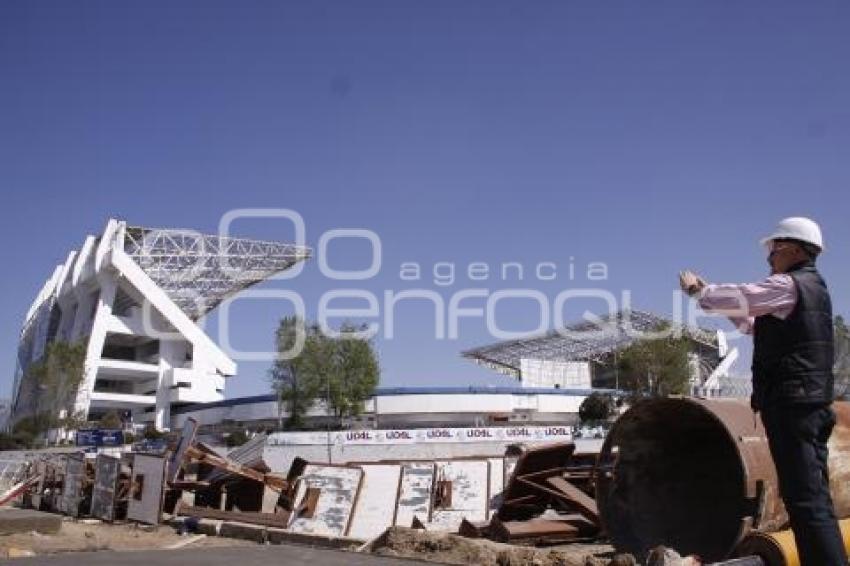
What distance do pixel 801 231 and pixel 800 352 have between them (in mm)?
534

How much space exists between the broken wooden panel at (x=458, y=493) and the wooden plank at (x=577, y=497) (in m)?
1.63

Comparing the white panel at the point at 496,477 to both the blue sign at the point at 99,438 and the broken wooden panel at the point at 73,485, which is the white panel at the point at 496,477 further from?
the blue sign at the point at 99,438

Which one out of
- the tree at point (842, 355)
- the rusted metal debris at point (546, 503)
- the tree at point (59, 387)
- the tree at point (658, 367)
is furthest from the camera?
the tree at point (59, 387)

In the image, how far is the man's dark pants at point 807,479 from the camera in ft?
10.3

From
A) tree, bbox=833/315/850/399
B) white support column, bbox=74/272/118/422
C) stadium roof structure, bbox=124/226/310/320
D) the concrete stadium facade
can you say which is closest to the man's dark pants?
tree, bbox=833/315/850/399

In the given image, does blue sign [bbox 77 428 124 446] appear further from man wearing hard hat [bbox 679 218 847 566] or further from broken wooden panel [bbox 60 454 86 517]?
man wearing hard hat [bbox 679 218 847 566]

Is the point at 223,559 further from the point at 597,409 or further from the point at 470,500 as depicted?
the point at 597,409

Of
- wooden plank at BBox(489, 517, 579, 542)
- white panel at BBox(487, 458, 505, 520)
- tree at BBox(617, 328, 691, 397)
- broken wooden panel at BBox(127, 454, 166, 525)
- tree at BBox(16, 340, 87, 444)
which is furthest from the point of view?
tree at BBox(16, 340, 87, 444)

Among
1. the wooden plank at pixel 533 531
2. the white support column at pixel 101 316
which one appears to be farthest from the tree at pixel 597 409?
the wooden plank at pixel 533 531

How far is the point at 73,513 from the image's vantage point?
38.2ft

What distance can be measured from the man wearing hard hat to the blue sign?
4600 cm

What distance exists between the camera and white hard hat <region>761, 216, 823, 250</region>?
3436mm

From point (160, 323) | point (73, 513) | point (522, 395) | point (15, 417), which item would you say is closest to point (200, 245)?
point (160, 323)

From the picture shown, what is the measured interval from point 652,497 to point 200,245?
232 feet
